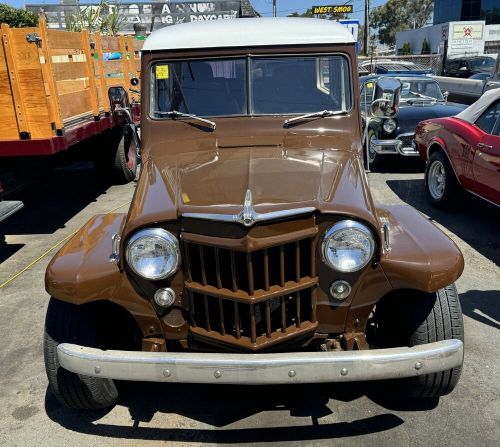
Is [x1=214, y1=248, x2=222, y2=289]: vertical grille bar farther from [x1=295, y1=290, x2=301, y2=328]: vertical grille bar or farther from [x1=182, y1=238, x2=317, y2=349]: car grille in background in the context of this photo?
[x1=295, y1=290, x2=301, y2=328]: vertical grille bar

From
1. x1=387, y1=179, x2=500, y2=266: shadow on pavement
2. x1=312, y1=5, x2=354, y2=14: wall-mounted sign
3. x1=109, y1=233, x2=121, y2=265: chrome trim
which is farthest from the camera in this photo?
x1=312, y1=5, x2=354, y2=14: wall-mounted sign

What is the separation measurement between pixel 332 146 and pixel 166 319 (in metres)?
1.46

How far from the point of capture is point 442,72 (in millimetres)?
25359

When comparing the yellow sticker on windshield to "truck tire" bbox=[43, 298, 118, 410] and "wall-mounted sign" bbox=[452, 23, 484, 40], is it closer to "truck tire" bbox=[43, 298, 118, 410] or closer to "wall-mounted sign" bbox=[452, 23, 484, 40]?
"truck tire" bbox=[43, 298, 118, 410]

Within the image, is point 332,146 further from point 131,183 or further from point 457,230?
point 131,183

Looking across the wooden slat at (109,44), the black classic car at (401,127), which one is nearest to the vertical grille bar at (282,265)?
the black classic car at (401,127)

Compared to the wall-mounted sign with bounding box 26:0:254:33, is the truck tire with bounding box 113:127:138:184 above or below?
below

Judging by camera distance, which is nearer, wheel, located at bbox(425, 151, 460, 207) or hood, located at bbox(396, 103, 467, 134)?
wheel, located at bbox(425, 151, 460, 207)

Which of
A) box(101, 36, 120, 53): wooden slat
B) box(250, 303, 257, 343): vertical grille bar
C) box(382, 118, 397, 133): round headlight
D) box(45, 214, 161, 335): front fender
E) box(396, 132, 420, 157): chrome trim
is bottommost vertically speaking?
box(396, 132, 420, 157): chrome trim

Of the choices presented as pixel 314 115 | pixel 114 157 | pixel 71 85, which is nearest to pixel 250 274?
pixel 314 115

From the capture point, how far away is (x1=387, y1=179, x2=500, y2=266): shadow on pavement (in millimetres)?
5219

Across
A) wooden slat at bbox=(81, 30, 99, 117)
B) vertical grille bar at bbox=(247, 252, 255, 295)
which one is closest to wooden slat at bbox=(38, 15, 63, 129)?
wooden slat at bbox=(81, 30, 99, 117)

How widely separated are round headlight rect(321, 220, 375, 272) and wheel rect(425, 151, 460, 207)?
4.18 metres

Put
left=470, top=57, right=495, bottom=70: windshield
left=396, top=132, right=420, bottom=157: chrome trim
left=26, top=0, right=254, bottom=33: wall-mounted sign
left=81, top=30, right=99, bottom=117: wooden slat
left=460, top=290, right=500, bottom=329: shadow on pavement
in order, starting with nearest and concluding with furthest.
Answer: left=460, top=290, right=500, bottom=329: shadow on pavement
left=81, top=30, right=99, bottom=117: wooden slat
left=396, top=132, right=420, bottom=157: chrome trim
left=470, top=57, right=495, bottom=70: windshield
left=26, top=0, right=254, bottom=33: wall-mounted sign
